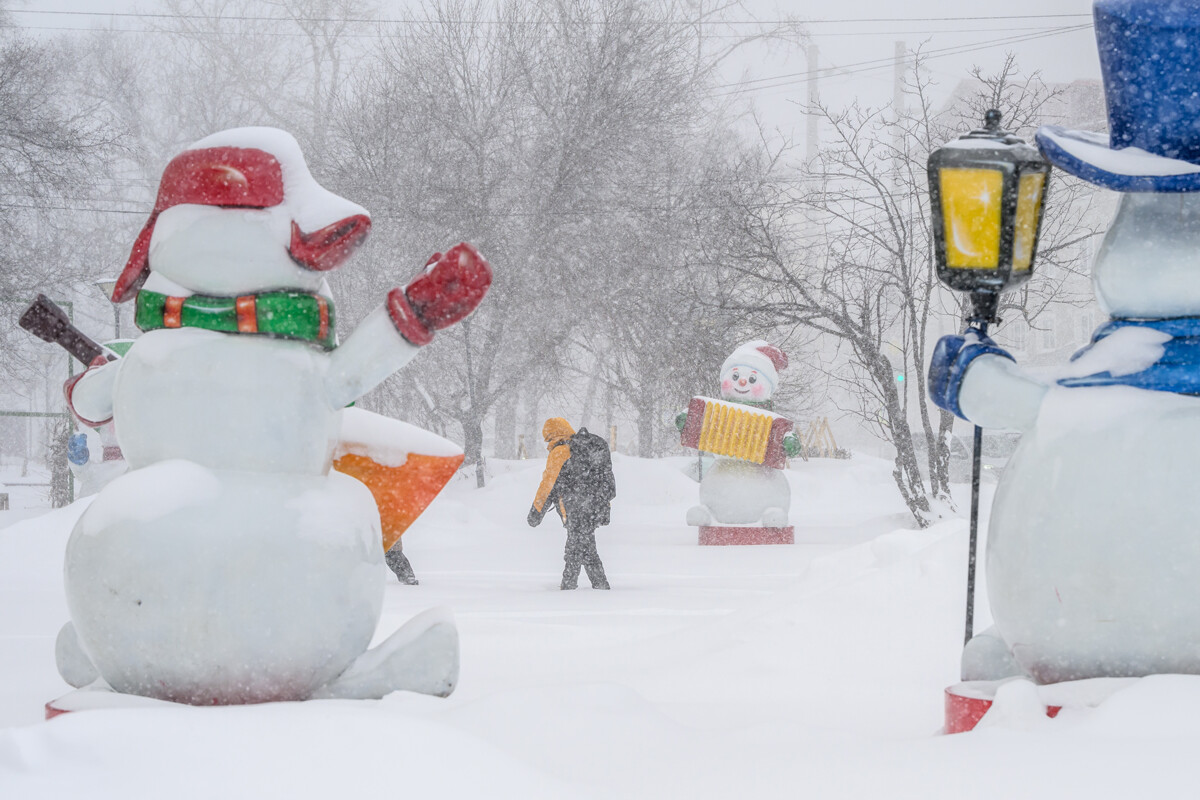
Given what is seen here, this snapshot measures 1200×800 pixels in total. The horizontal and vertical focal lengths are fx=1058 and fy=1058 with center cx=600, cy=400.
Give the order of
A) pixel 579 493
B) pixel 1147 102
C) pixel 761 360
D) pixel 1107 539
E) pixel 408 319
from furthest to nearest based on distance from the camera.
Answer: pixel 761 360 < pixel 579 493 < pixel 408 319 < pixel 1147 102 < pixel 1107 539

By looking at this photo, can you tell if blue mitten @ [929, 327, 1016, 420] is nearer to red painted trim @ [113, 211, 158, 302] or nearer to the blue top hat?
the blue top hat

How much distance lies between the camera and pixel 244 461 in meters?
2.63

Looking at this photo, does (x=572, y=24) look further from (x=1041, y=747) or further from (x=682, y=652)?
(x=1041, y=747)

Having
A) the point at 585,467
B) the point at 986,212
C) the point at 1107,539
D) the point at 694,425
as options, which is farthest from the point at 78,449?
the point at 1107,539

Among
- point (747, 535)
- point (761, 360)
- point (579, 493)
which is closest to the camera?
point (579, 493)

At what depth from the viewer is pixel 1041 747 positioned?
2.06 meters

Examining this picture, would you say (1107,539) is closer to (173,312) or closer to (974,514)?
(974,514)

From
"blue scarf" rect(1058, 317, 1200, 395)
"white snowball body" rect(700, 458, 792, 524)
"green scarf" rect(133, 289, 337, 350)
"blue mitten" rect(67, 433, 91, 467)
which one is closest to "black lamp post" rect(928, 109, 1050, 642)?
"blue scarf" rect(1058, 317, 1200, 395)

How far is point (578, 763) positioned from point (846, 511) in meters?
13.5

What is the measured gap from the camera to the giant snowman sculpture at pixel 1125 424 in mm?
2232

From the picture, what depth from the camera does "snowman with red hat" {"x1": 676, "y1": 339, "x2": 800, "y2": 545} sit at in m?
10.1

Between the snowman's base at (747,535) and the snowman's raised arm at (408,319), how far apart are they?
300 inches

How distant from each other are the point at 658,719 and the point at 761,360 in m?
8.49

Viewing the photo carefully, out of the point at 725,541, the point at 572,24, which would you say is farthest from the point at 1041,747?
the point at 572,24
